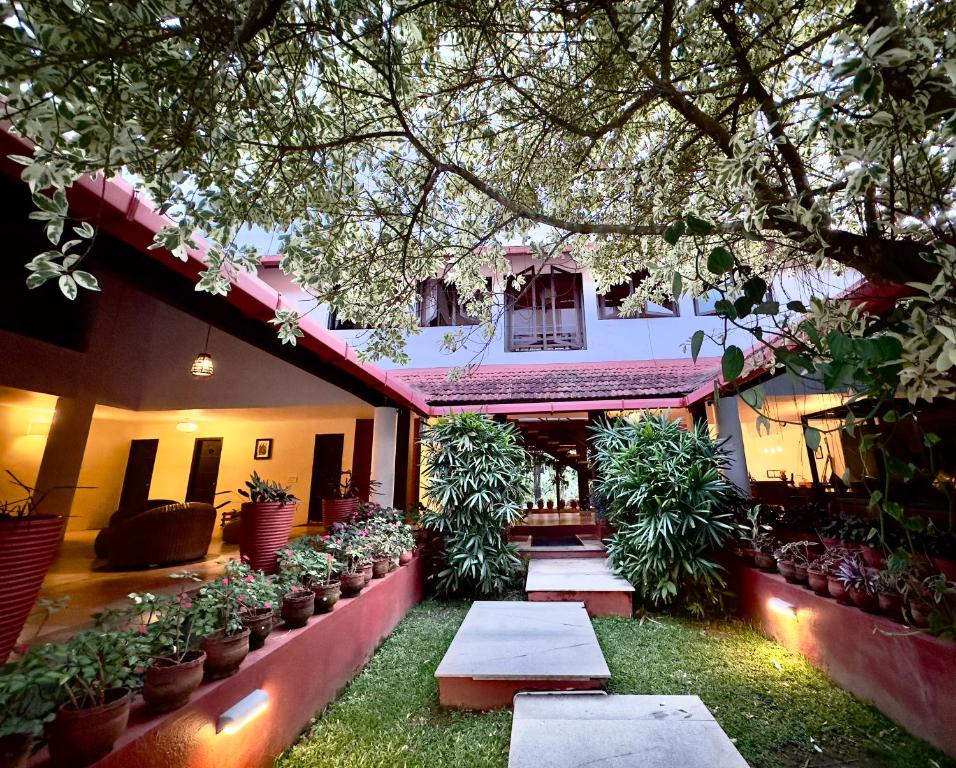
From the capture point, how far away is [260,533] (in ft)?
13.7

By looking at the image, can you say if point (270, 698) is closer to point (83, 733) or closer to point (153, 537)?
→ point (83, 733)

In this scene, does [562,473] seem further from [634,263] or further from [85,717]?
[85,717]

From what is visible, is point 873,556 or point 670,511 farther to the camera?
point 670,511

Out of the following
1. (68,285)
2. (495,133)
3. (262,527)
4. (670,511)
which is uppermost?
(495,133)

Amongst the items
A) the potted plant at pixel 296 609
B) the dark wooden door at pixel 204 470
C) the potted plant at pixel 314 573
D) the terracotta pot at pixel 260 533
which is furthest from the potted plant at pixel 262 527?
the dark wooden door at pixel 204 470

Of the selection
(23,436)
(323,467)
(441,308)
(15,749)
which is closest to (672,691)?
(15,749)

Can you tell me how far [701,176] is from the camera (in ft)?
10.6

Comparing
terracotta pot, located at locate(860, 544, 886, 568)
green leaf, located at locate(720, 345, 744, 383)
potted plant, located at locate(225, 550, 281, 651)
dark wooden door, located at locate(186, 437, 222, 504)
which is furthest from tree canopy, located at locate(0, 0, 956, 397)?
dark wooden door, located at locate(186, 437, 222, 504)

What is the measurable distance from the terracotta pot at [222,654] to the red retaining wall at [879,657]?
3.32m

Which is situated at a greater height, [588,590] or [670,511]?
[670,511]

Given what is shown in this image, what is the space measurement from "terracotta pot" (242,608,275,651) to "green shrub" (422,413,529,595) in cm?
319

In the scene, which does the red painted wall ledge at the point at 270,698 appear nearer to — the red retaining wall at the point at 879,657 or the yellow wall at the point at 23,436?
the red retaining wall at the point at 879,657

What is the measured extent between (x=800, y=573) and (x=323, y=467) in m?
8.60

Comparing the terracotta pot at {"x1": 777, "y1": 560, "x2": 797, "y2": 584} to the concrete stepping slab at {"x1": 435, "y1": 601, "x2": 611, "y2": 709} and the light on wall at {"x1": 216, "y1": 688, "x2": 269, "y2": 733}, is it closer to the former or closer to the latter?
the concrete stepping slab at {"x1": 435, "y1": 601, "x2": 611, "y2": 709}
